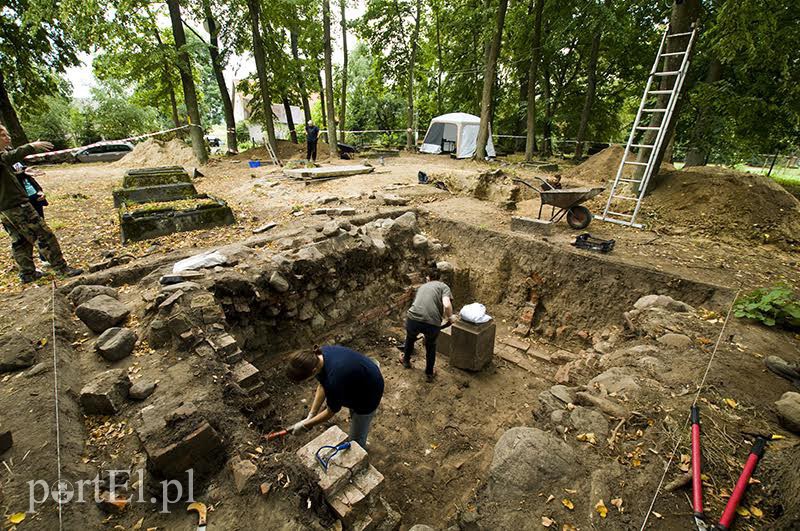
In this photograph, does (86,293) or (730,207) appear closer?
(86,293)

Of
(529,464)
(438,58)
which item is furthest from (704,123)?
(438,58)

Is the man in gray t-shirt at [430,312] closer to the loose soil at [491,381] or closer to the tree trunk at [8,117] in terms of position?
the loose soil at [491,381]

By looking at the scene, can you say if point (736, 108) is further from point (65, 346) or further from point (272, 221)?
point (65, 346)

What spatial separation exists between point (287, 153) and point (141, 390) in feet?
49.1

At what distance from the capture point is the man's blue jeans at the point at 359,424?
3.09 metres

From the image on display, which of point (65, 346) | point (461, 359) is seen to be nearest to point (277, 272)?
point (65, 346)

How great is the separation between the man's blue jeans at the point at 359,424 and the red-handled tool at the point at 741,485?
2.44m

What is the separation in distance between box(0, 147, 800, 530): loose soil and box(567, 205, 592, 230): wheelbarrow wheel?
201mm

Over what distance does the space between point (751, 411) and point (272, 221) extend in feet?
23.7

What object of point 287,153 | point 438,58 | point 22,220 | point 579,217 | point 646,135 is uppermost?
point 438,58

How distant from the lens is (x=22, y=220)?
13.9 ft

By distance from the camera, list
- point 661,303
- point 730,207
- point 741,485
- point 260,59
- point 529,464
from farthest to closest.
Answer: point 260,59, point 730,207, point 661,303, point 529,464, point 741,485

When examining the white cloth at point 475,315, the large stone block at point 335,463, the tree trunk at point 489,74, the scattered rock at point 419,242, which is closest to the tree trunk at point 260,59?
the tree trunk at point 489,74

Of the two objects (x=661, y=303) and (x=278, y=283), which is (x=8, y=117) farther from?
(x=661, y=303)
